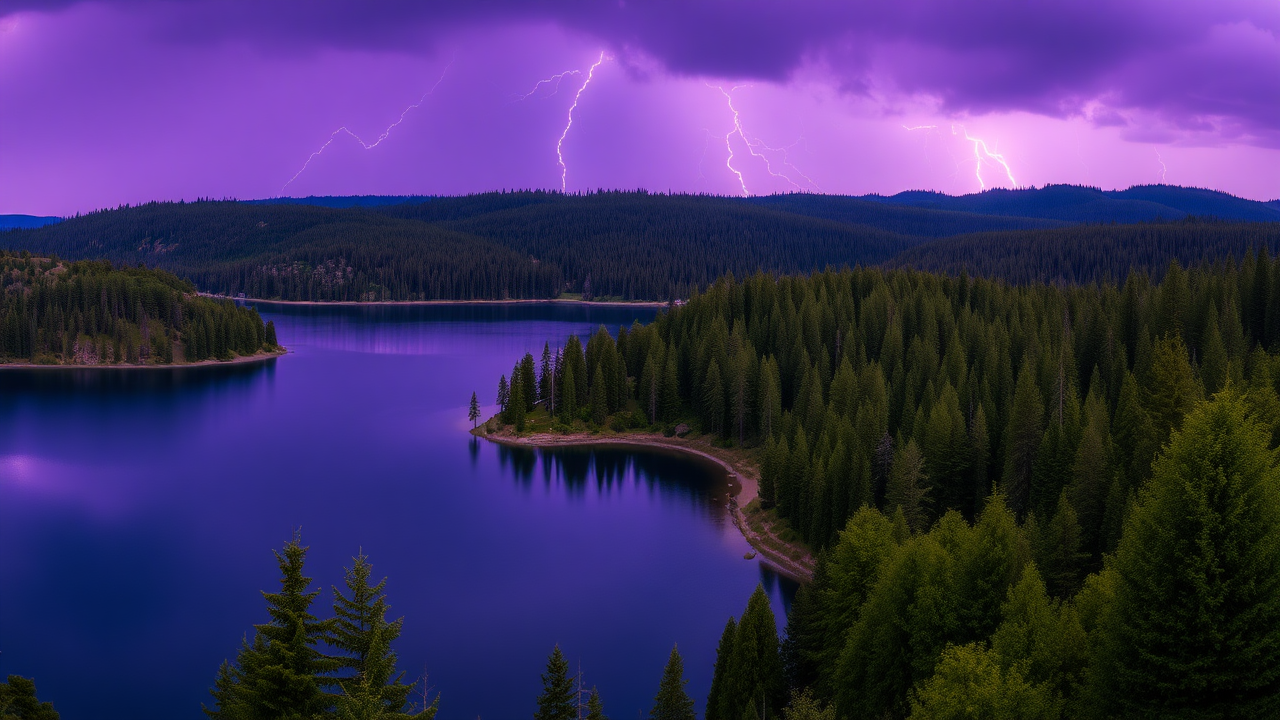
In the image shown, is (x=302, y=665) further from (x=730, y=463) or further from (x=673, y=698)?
(x=730, y=463)

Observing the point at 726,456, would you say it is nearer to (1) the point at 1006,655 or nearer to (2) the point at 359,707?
Result: (1) the point at 1006,655

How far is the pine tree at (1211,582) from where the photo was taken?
1588cm

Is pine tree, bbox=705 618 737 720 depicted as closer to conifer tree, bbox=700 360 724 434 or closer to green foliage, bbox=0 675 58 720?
green foliage, bbox=0 675 58 720

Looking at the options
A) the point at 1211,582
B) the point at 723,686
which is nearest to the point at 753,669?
the point at 723,686

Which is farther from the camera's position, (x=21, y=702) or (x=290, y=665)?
(x=21, y=702)

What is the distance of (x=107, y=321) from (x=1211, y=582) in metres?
140

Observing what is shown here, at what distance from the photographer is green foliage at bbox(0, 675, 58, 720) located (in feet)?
76.9

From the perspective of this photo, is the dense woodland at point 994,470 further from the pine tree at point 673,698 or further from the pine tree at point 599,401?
the pine tree at point 673,698

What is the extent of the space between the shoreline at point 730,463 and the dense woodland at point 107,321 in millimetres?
66531

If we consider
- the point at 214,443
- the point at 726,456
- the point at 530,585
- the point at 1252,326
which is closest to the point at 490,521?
the point at 530,585

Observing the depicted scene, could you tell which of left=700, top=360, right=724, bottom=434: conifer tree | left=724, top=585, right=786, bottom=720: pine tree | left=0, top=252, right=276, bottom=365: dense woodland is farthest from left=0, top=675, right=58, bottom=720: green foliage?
left=0, top=252, right=276, bottom=365: dense woodland

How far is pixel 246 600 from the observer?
44062 mm

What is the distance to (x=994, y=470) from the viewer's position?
187ft

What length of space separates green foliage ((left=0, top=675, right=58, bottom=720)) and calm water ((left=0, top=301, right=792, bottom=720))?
1005 centimetres
